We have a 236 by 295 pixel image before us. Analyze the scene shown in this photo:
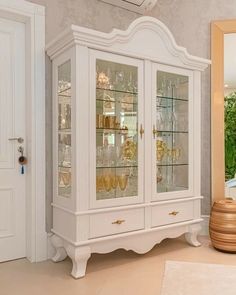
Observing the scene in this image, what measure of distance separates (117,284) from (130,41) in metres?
1.84

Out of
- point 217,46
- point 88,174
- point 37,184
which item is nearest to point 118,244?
point 88,174

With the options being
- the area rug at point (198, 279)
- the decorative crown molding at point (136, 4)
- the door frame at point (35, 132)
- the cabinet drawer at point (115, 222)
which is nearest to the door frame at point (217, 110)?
the decorative crown molding at point (136, 4)

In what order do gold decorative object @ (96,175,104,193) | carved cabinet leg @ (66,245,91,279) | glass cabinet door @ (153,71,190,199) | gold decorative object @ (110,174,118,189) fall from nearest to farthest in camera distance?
carved cabinet leg @ (66,245,91,279) < gold decorative object @ (96,175,104,193) < gold decorative object @ (110,174,118,189) < glass cabinet door @ (153,71,190,199)

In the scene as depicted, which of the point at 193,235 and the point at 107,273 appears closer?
the point at 107,273

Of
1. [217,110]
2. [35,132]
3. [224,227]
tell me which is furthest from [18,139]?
[217,110]

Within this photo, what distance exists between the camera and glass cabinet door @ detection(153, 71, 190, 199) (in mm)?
2750

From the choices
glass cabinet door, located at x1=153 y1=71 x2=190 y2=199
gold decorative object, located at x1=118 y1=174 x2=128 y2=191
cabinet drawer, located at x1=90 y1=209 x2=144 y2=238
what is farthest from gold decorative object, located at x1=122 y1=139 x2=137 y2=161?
cabinet drawer, located at x1=90 y1=209 x2=144 y2=238

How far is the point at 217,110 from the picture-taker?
329 cm

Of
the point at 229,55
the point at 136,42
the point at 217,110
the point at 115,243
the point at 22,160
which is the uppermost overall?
the point at 229,55

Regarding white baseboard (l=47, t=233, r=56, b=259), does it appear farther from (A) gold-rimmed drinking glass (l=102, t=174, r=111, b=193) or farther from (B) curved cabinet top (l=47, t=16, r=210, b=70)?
(B) curved cabinet top (l=47, t=16, r=210, b=70)

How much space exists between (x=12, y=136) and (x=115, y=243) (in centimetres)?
125

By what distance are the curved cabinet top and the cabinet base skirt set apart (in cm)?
145

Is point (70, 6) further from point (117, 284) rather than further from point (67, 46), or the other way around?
point (117, 284)

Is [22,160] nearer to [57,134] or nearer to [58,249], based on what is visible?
→ [57,134]
